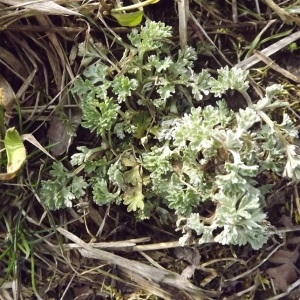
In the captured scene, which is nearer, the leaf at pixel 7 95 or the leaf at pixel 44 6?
the leaf at pixel 44 6

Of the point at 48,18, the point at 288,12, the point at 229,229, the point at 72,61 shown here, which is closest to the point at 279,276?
the point at 229,229

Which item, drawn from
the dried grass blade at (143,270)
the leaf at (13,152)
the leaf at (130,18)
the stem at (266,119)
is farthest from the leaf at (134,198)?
the leaf at (130,18)

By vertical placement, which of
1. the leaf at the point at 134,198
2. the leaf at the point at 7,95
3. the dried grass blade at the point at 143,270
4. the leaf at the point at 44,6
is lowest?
the dried grass blade at the point at 143,270

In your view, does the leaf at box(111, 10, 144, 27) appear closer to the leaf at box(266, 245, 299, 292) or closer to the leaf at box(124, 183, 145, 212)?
the leaf at box(124, 183, 145, 212)

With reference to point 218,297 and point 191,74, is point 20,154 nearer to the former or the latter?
point 191,74

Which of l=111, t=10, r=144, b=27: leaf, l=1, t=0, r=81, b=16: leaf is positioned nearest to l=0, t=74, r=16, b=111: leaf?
l=1, t=0, r=81, b=16: leaf

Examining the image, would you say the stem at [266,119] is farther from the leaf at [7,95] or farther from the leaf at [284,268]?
the leaf at [7,95]
